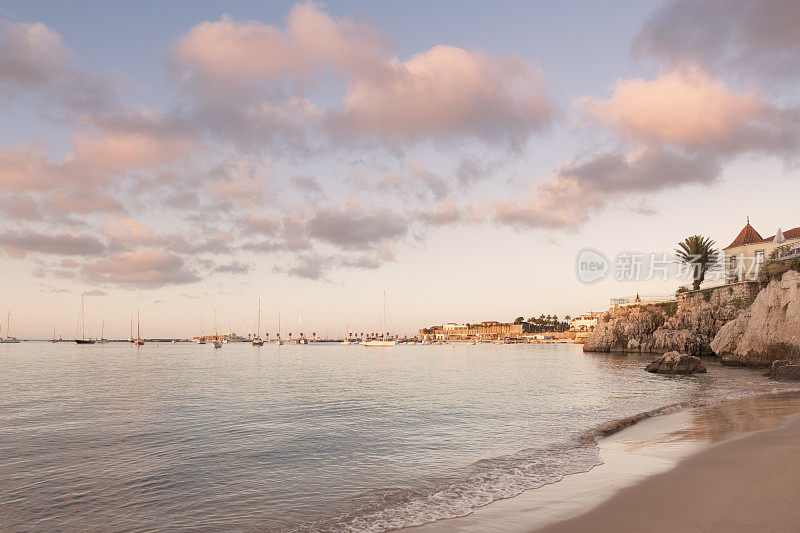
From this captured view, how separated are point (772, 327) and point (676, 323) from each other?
1541 inches

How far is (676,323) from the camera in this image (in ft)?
291

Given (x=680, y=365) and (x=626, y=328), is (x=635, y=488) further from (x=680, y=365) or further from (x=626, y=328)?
(x=626, y=328)

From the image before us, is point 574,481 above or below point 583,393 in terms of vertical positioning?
above

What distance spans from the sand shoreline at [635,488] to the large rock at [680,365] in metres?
33.7

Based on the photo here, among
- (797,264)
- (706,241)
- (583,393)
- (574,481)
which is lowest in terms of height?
(583,393)

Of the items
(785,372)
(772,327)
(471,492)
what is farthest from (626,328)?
(471,492)

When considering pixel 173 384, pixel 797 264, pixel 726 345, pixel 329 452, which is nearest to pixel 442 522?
pixel 329 452

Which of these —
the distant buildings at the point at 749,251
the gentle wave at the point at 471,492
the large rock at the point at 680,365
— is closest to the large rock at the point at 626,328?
the distant buildings at the point at 749,251

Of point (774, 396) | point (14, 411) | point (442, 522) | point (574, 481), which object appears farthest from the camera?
point (774, 396)

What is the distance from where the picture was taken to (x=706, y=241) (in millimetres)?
90125

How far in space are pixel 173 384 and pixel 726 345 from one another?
6789 cm

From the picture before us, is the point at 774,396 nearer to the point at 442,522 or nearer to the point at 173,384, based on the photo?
the point at 442,522

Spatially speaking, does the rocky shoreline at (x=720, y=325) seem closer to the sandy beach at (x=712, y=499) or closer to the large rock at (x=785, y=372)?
the large rock at (x=785, y=372)

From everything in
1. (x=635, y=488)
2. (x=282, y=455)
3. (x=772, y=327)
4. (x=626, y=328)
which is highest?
(x=772, y=327)
